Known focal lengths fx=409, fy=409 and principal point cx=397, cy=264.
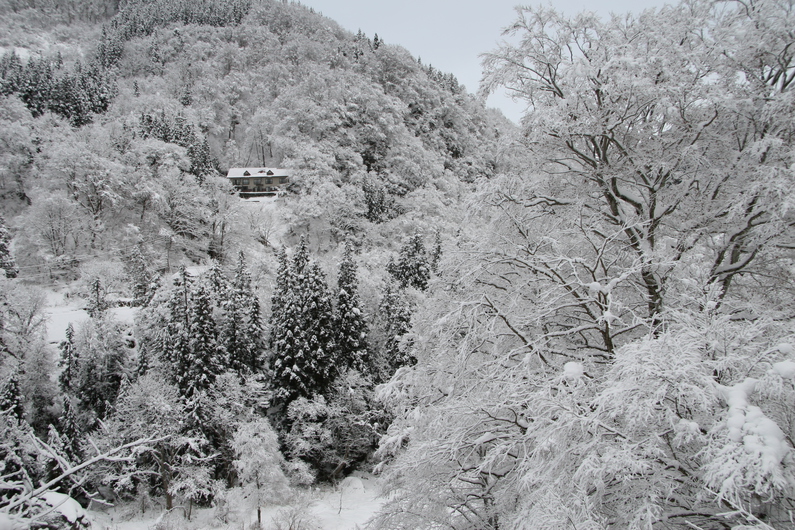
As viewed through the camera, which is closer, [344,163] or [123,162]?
[123,162]

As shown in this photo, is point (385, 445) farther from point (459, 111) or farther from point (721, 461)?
point (459, 111)

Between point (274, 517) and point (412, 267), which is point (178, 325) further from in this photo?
point (412, 267)

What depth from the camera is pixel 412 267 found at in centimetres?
3556

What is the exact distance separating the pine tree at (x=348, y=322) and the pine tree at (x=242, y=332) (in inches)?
206

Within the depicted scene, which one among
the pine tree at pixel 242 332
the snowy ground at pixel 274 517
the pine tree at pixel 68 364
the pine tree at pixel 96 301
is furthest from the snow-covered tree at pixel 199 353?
the pine tree at pixel 96 301

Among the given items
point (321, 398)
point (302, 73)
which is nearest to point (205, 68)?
point (302, 73)

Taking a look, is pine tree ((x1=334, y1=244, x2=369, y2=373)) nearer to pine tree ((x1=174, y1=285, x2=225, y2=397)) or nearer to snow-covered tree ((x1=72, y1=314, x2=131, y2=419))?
pine tree ((x1=174, y1=285, x2=225, y2=397))

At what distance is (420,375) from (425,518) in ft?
5.55

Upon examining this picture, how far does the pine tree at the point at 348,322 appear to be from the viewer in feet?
90.1

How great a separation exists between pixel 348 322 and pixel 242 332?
6.77 metres

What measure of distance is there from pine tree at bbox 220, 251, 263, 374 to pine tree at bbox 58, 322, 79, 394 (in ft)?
27.9

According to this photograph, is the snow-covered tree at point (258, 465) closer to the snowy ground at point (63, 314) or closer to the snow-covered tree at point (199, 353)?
the snow-covered tree at point (199, 353)

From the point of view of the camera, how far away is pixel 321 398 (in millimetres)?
25031

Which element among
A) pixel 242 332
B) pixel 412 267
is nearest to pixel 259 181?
pixel 412 267
